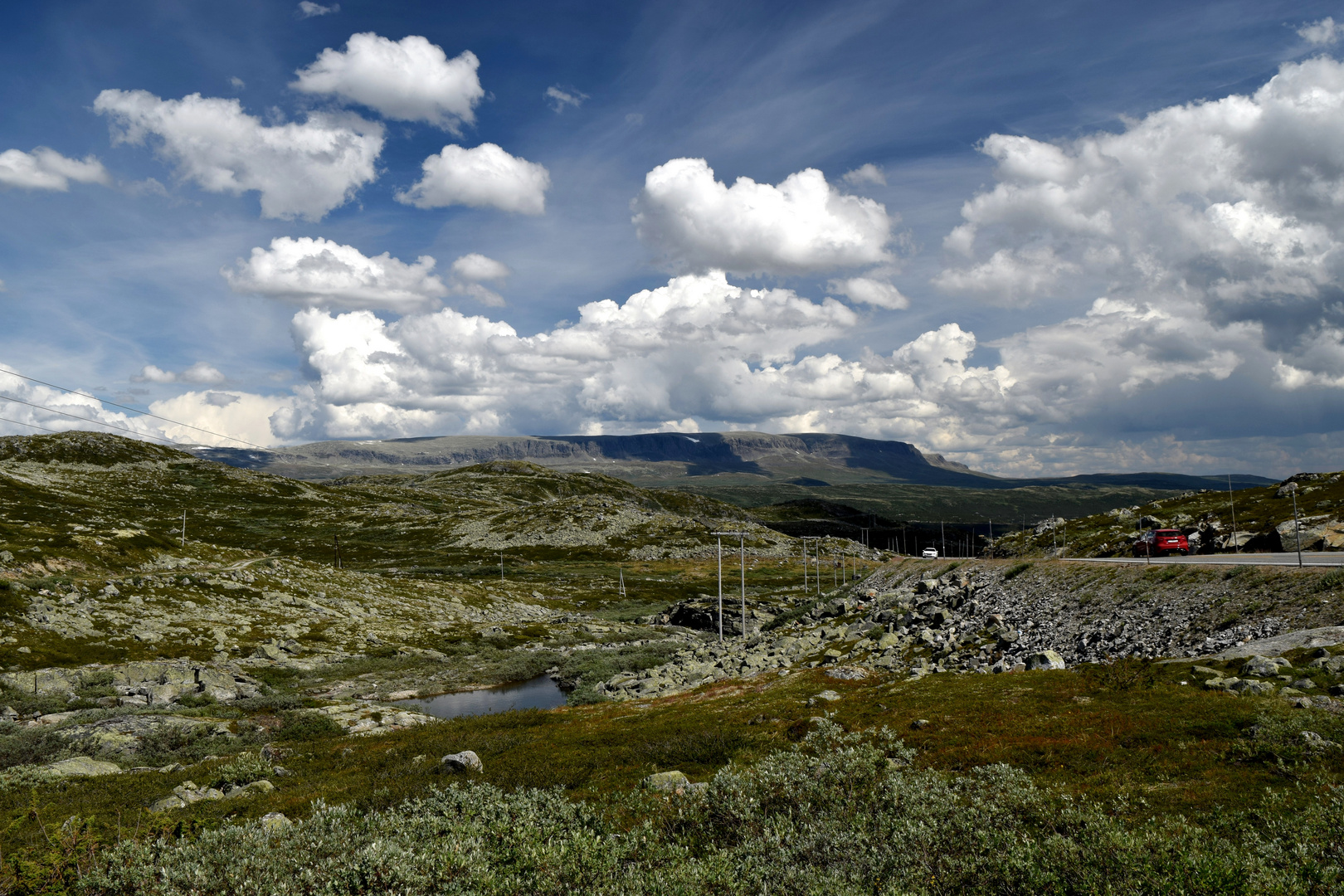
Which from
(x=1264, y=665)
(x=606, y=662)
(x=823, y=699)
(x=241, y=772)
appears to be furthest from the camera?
(x=606, y=662)

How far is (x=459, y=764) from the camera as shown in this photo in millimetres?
25594

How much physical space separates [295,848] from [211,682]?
153 feet

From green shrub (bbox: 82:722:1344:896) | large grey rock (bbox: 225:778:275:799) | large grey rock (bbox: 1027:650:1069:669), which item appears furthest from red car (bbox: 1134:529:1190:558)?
large grey rock (bbox: 225:778:275:799)

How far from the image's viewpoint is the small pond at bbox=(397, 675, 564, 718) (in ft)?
177

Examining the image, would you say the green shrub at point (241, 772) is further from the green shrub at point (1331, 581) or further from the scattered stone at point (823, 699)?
the green shrub at point (1331, 581)

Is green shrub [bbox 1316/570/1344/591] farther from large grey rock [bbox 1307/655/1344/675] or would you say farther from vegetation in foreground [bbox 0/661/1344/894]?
vegetation in foreground [bbox 0/661/1344/894]

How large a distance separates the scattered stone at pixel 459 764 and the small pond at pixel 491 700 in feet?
86.5

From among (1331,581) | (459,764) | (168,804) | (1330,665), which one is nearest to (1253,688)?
(1330,665)

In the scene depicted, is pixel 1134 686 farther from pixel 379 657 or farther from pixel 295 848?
pixel 379 657

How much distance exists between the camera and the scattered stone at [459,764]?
25.4 metres

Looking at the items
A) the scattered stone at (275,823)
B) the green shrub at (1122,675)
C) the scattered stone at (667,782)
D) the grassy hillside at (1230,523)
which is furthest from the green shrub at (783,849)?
the grassy hillside at (1230,523)

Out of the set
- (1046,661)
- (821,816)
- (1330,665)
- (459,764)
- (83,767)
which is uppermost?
(1330,665)

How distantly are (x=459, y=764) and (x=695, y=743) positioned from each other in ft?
33.0

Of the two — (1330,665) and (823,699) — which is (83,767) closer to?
(823,699)
